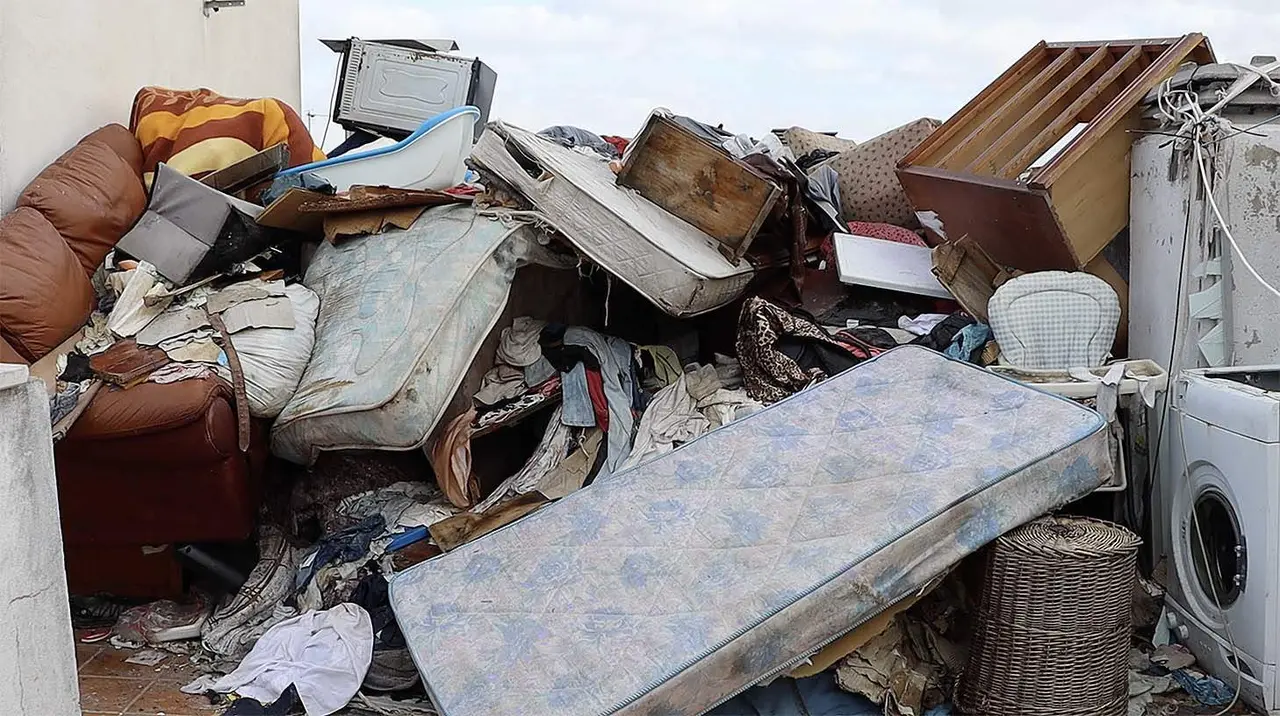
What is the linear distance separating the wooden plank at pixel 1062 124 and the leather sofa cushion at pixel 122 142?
3.15 metres

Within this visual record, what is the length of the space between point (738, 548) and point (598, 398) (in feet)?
3.27

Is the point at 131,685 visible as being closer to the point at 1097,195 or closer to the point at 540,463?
the point at 540,463

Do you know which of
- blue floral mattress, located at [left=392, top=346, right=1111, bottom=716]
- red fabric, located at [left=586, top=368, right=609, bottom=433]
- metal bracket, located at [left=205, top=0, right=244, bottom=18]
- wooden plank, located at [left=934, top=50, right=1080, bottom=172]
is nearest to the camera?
blue floral mattress, located at [left=392, top=346, right=1111, bottom=716]

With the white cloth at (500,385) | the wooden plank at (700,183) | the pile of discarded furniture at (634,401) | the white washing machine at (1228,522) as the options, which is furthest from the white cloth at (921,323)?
the white cloth at (500,385)

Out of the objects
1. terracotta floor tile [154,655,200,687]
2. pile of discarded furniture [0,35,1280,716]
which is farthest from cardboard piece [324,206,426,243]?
terracotta floor tile [154,655,200,687]

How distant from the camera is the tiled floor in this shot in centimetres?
290

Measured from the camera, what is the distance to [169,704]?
9.63 ft

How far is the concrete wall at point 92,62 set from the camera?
12.8 feet

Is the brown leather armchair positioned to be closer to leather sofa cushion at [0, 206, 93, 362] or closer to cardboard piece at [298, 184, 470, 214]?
leather sofa cushion at [0, 206, 93, 362]

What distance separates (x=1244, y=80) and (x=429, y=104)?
3.84 metres

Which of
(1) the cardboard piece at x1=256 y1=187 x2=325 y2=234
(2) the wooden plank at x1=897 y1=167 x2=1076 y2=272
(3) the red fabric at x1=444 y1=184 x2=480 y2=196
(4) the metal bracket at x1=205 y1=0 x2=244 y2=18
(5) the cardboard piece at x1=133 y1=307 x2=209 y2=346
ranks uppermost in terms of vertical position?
(4) the metal bracket at x1=205 y1=0 x2=244 y2=18

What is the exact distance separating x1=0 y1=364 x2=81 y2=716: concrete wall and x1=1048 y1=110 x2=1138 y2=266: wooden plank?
2.77m

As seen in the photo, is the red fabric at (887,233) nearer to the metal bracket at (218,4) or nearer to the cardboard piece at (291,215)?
the cardboard piece at (291,215)

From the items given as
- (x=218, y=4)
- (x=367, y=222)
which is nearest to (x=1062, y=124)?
(x=367, y=222)
